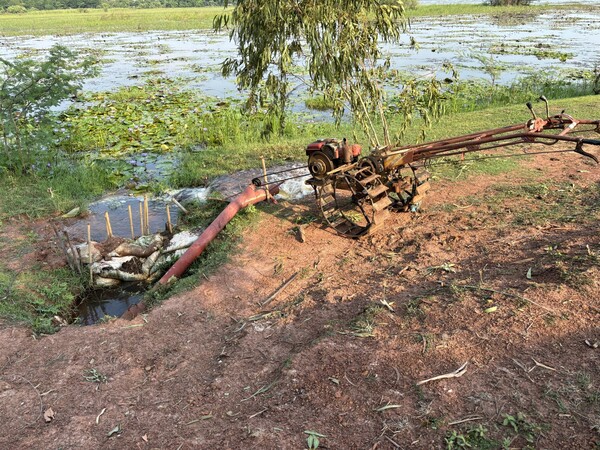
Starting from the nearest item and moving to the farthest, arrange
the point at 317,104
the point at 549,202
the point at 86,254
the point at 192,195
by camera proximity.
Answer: the point at 549,202 → the point at 86,254 → the point at 192,195 → the point at 317,104

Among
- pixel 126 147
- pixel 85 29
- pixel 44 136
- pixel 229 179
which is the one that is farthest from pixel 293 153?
pixel 85 29

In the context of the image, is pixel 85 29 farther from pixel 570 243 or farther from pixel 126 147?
pixel 570 243

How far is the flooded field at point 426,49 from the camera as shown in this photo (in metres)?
17.0

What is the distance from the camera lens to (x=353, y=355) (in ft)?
12.2

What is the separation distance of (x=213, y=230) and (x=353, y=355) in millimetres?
3168

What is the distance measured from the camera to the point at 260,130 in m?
11.0

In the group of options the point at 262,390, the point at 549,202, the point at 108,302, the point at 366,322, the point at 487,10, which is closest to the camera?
the point at 262,390

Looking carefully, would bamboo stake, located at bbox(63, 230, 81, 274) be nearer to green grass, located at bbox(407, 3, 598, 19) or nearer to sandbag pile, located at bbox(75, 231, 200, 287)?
sandbag pile, located at bbox(75, 231, 200, 287)

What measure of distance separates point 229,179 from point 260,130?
2949 millimetres

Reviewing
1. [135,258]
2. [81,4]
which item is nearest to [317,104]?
[135,258]

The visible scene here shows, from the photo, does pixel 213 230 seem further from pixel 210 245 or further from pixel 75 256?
pixel 75 256

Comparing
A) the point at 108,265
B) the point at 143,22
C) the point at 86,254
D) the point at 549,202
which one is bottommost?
the point at 108,265

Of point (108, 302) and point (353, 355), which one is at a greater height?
point (353, 355)

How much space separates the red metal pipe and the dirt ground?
0.60m
